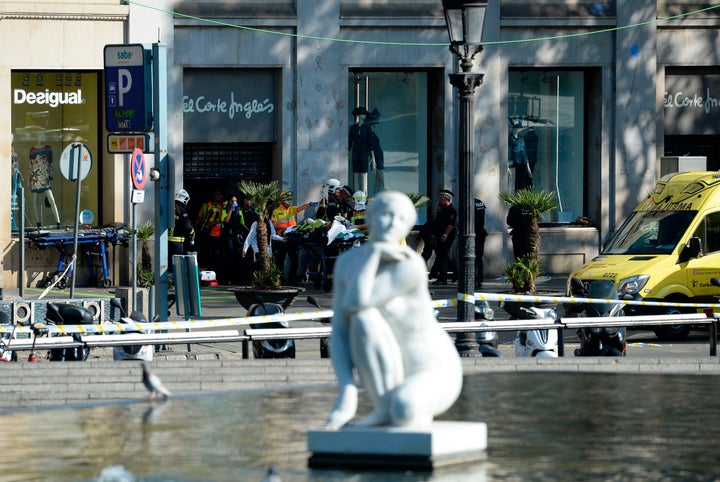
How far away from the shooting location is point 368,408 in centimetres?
1138

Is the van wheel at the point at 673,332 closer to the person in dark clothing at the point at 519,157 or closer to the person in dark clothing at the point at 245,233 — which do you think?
the person in dark clothing at the point at 245,233

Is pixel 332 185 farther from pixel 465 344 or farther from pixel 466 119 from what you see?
pixel 465 344

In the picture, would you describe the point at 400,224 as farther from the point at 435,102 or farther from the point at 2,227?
the point at 435,102

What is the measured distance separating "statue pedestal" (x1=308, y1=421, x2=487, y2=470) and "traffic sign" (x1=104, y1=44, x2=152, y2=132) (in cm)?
1093

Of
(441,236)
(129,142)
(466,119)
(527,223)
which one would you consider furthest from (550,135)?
(466,119)

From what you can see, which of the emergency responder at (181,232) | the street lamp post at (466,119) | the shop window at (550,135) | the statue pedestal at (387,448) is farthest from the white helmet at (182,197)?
the statue pedestal at (387,448)

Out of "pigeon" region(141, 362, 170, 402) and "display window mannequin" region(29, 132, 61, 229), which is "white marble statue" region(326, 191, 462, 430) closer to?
"pigeon" region(141, 362, 170, 402)

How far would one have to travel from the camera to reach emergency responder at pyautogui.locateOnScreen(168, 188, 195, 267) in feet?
91.2

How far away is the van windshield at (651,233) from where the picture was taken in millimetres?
22688

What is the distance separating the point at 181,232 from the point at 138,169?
6.73 metres

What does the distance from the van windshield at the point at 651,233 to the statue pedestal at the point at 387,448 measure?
1368 centimetres

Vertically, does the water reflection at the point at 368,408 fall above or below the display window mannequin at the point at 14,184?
below

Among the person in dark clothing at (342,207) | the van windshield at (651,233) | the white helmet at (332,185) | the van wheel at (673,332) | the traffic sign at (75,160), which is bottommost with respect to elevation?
the van wheel at (673,332)

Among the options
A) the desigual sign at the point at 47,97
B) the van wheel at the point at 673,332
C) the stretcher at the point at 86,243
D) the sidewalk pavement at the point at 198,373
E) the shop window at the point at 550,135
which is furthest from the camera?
the shop window at the point at 550,135
